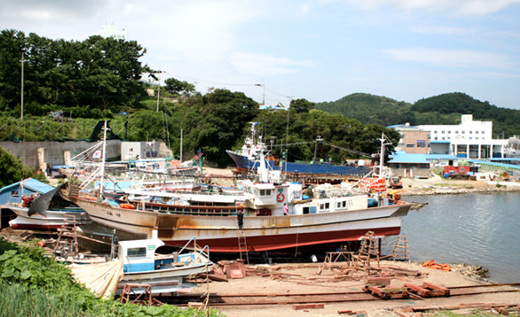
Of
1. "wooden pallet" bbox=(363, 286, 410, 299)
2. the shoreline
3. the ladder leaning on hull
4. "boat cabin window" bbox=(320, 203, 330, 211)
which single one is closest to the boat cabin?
the ladder leaning on hull

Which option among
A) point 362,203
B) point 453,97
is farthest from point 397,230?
Answer: point 453,97

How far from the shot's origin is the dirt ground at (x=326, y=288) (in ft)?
50.6

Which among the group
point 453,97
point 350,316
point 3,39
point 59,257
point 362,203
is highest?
point 453,97

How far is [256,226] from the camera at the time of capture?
2241cm

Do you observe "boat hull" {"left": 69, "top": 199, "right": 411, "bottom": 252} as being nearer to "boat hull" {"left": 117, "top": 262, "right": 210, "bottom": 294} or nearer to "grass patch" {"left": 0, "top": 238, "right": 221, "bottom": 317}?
"boat hull" {"left": 117, "top": 262, "right": 210, "bottom": 294}

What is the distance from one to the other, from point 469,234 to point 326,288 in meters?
17.9

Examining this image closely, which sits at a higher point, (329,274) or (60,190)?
(60,190)

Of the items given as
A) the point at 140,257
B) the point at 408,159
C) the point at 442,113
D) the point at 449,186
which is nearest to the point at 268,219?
the point at 140,257

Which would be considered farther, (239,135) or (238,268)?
(239,135)

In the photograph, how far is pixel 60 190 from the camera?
24.5 meters

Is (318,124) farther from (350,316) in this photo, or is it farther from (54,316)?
(54,316)

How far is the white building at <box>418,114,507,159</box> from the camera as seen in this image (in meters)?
95.4

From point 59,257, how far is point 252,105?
43578mm

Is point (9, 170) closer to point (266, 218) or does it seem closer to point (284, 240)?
point (266, 218)
